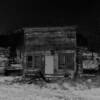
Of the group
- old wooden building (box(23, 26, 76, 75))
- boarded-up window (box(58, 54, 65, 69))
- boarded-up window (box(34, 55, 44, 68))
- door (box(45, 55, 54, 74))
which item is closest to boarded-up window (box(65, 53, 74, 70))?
old wooden building (box(23, 26, 76, 75))

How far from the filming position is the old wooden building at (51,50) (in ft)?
50.5

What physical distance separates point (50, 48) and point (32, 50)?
4.85ft

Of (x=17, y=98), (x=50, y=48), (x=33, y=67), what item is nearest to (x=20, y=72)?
(x=33, y=67)

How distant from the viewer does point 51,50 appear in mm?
15562

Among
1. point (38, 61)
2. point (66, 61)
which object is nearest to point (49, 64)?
point (38, 61)

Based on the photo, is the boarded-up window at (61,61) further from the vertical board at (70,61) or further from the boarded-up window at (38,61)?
the boarded-up window at (38,61)

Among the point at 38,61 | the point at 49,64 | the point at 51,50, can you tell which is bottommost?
the point at 49,64

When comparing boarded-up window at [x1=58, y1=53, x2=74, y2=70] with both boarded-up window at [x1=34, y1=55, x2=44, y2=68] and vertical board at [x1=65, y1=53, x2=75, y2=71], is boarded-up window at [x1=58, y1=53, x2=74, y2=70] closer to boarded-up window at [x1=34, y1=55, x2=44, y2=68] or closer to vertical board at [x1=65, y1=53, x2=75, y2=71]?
vertical board at [x1=65, y1=53, x2=75, y2=71]

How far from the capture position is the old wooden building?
15.4m

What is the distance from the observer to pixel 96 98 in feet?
31.4

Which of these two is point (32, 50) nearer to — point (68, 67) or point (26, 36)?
point (26, 36)

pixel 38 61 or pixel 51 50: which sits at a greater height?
pixel 51 50

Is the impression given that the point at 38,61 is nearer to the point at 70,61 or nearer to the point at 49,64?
the point at 49,64

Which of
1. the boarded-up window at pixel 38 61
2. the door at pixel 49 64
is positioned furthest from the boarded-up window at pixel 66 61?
the boarded-up window at pixel 38 61
